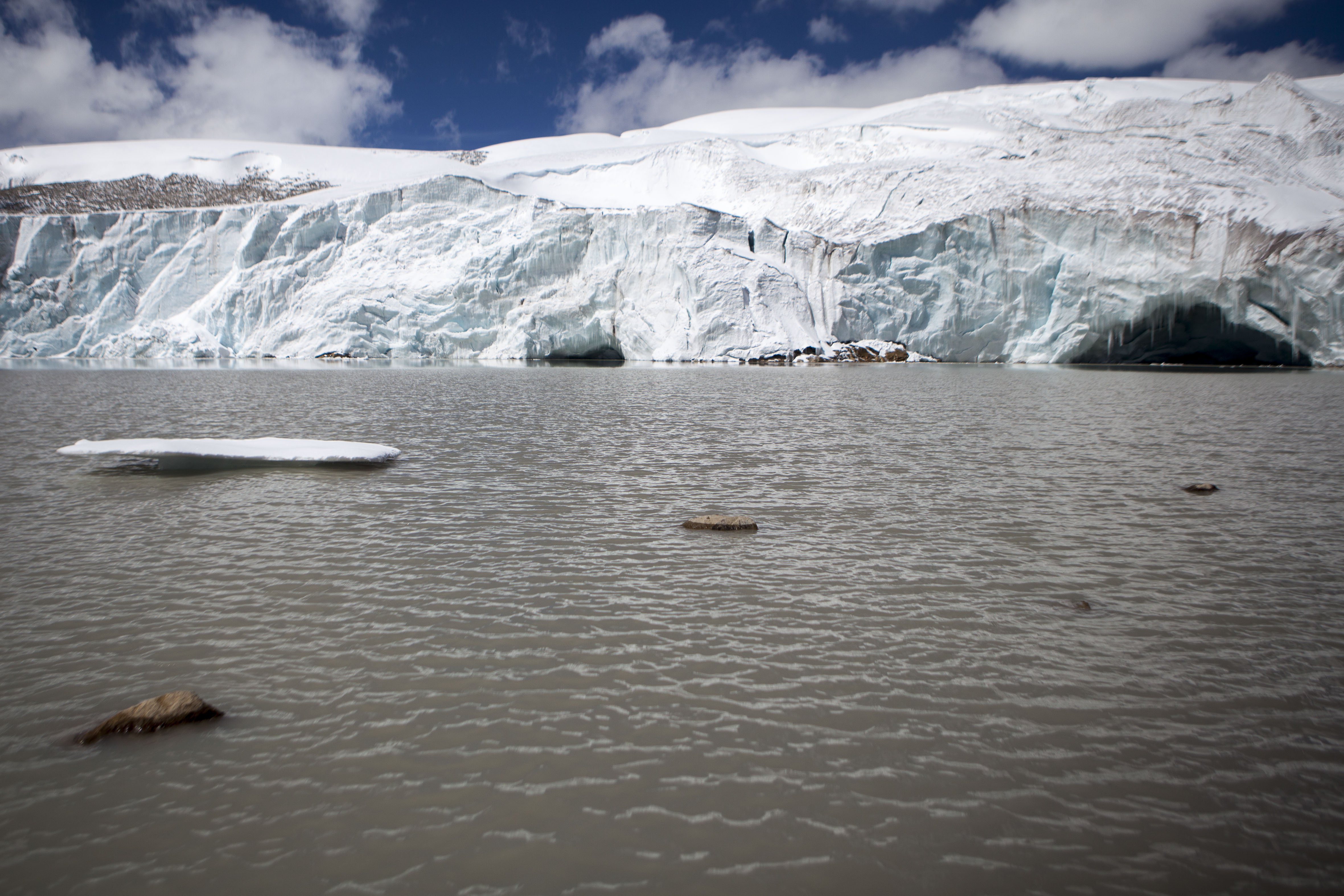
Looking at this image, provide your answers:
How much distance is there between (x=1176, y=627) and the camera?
466 cm

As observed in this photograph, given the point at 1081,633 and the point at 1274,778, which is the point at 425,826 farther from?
the point at 1081,633

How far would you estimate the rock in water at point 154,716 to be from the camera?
3416mm

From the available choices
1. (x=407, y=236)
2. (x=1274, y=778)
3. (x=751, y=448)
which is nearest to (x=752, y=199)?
(x=407, y=236)

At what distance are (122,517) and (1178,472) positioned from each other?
1186cm

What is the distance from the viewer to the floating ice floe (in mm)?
9312

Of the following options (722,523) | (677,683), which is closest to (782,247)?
(722,523)

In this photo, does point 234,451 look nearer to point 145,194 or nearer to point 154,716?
point 154,716

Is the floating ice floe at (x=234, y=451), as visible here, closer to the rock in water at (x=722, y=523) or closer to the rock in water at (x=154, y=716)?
the rock in water at (x=722, y=523)

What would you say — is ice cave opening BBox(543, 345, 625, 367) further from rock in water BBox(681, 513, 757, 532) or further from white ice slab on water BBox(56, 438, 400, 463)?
rock in water BBox(681, 513, 757, 532)

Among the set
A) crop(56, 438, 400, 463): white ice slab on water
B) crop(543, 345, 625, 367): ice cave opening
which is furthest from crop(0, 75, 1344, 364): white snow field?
crop(56, 438, 400, 463): white ice slab on water

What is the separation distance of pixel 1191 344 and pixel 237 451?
39224 millimetres

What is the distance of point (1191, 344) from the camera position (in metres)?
34.9

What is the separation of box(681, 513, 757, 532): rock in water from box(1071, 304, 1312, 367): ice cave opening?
32.5 metres

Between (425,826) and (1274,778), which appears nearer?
(425,826)
